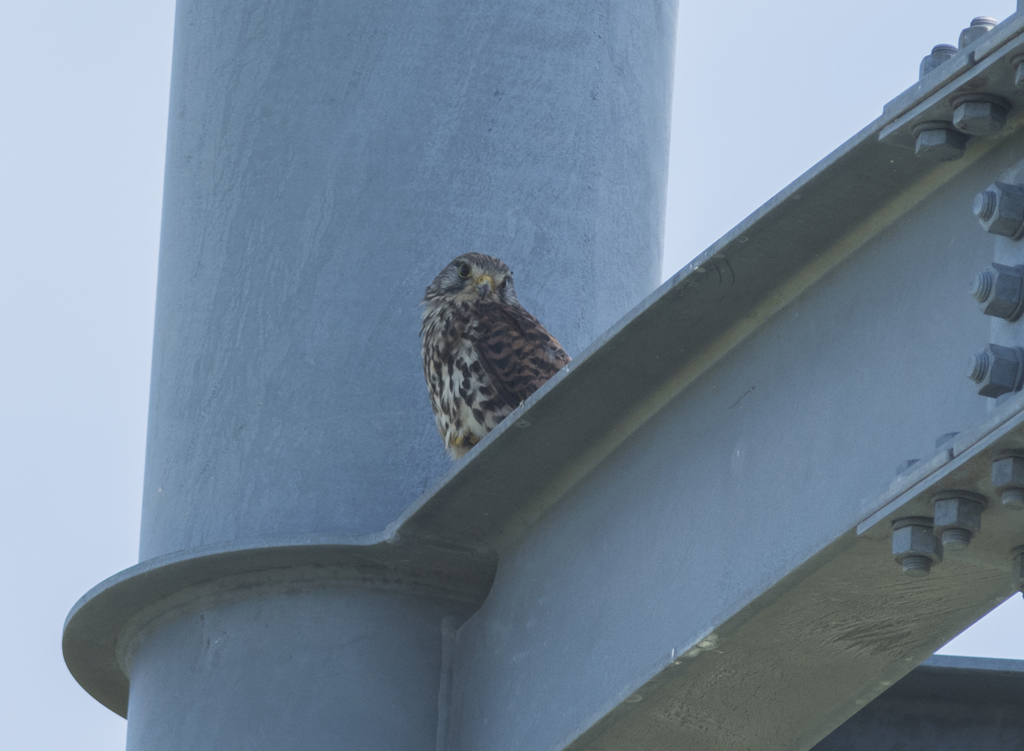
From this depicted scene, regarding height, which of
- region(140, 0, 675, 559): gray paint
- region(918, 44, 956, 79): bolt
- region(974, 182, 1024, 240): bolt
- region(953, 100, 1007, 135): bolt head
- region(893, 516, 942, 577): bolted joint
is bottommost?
region(893, 516, 942, 577): bolted joint

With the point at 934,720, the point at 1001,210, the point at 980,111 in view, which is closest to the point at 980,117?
the point at 980,111

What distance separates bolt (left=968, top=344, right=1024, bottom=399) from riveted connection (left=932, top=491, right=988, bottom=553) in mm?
176

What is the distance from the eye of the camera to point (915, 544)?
2928mm

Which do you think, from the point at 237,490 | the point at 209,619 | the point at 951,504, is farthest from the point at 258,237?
the point at 951,504

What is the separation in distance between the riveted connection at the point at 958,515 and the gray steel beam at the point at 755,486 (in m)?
0.02

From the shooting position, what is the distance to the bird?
571 centimetres

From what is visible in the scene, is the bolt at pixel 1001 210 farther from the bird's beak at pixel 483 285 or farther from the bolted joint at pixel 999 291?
the bird's beak at pixel 483 285

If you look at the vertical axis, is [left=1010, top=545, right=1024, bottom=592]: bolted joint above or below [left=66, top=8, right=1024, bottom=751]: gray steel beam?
below

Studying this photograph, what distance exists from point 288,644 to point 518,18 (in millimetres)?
2042

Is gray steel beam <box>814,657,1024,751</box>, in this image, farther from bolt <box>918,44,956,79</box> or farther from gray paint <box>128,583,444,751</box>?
bolt <box>918,44,956,79</box>

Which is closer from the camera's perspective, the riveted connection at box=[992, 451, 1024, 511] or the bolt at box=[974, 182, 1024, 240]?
the riveted connection at box=[992, 451, 1024, 511]

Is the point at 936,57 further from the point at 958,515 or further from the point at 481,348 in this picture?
the point at 481,348

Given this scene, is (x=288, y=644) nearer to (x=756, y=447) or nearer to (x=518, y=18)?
(x=756, y=447)

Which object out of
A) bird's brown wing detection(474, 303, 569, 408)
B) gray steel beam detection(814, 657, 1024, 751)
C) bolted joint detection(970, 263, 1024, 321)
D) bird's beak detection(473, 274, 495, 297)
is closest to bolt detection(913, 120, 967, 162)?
bolted joint detection(970, 263, 1024, 321)
